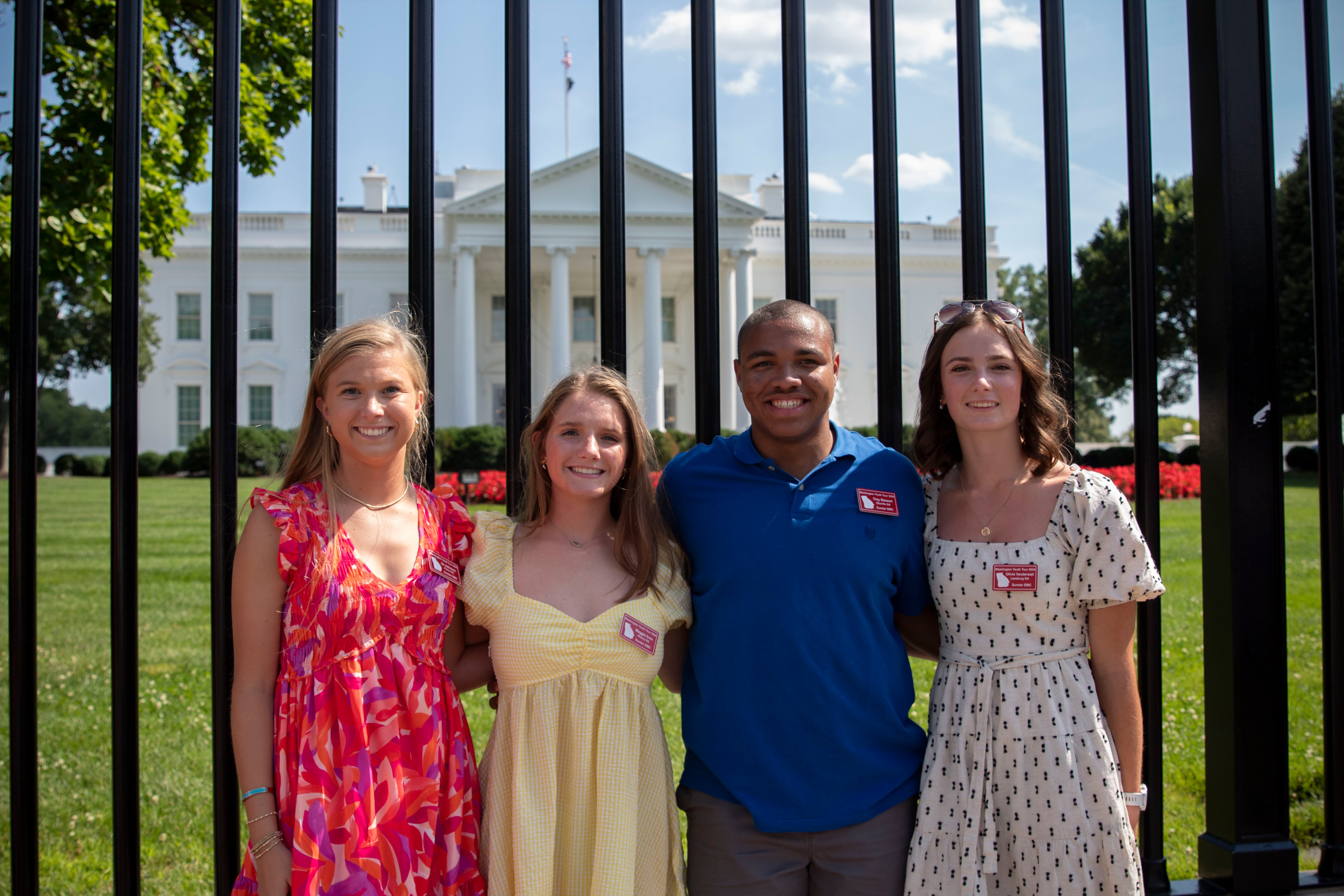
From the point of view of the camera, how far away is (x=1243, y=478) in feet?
8.87

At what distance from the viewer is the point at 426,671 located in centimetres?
211

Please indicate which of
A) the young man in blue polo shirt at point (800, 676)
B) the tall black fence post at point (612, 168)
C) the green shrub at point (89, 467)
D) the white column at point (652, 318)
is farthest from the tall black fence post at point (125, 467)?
the green shrub at point (89, 467)

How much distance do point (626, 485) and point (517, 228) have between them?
2.54 ft

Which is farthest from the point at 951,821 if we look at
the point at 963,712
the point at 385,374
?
the point at 385,374

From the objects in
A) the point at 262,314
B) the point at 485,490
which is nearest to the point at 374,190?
the point at 262,314

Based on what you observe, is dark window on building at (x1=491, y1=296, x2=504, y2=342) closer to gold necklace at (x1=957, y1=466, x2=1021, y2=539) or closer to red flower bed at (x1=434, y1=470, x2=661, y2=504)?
red flower bed at (x1=434, y1=470, x2=661, y2=504)

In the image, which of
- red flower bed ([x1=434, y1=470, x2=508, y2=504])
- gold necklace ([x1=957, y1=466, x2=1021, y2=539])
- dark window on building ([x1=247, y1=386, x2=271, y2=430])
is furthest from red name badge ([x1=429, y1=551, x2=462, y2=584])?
dark window on building ([x1=247, y1=386, x2=271, y2=430])

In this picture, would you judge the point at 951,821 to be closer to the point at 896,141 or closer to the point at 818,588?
the point at 818,588

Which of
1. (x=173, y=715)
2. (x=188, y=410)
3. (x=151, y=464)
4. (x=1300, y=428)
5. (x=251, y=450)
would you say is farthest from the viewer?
(x=188, y=410)

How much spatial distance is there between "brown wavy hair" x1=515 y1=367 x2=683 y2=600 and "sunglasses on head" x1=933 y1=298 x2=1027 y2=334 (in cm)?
86

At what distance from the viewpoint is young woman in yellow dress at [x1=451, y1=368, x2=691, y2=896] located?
209 centimetres

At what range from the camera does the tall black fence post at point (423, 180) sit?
7.74ft

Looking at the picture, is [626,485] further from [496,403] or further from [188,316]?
[188,316]

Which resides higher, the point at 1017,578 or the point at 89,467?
the point at 89,467
